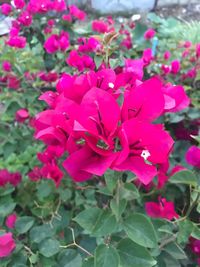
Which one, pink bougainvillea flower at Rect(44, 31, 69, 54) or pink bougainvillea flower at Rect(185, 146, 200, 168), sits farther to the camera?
pink bougainvillea flower at Rect(44, 31, 69, 54)

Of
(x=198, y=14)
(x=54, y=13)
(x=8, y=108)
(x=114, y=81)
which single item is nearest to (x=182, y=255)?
(x=114, y=81)

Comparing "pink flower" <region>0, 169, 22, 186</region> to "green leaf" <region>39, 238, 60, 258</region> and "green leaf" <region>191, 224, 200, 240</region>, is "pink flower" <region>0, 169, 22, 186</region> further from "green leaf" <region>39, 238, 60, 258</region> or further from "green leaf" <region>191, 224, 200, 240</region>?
"green leaf" <region>191, 224, 200, 240</region>

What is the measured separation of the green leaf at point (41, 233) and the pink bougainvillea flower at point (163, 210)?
0.82ft

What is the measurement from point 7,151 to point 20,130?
0.09 meters

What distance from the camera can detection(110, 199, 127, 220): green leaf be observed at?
2.21 feet

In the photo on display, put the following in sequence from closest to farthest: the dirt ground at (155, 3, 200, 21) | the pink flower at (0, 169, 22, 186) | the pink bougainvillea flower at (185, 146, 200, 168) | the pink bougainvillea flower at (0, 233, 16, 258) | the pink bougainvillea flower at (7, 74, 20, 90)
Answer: the pink bougainvillea flower at (185, 146, 200, 168), the pink bougainvillea flower at (0, 233, 16, 258), the pink flower at (0, 169, 22, 186), the pink bougainvillea flower at (7, 74, 20, 90), the dirt ground at (155, 3, 200, 21)

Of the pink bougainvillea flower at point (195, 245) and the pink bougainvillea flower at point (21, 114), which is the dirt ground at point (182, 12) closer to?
the pink bougainvillea flower at point (21, 114)

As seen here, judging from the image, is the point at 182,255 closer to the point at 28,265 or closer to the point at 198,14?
the point at 28,265

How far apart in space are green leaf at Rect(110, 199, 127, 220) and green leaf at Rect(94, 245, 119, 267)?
69 millimetres

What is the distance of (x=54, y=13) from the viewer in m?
1.61

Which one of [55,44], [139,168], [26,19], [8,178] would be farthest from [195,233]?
[26,19]

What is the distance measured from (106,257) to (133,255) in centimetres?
5

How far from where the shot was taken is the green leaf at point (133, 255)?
70cm

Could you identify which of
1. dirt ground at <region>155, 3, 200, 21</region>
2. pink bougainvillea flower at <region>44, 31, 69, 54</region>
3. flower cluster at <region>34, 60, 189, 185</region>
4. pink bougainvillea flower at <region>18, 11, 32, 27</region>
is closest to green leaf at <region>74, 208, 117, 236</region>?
flower cluster at <region>34, 60, 189, 185</region>
